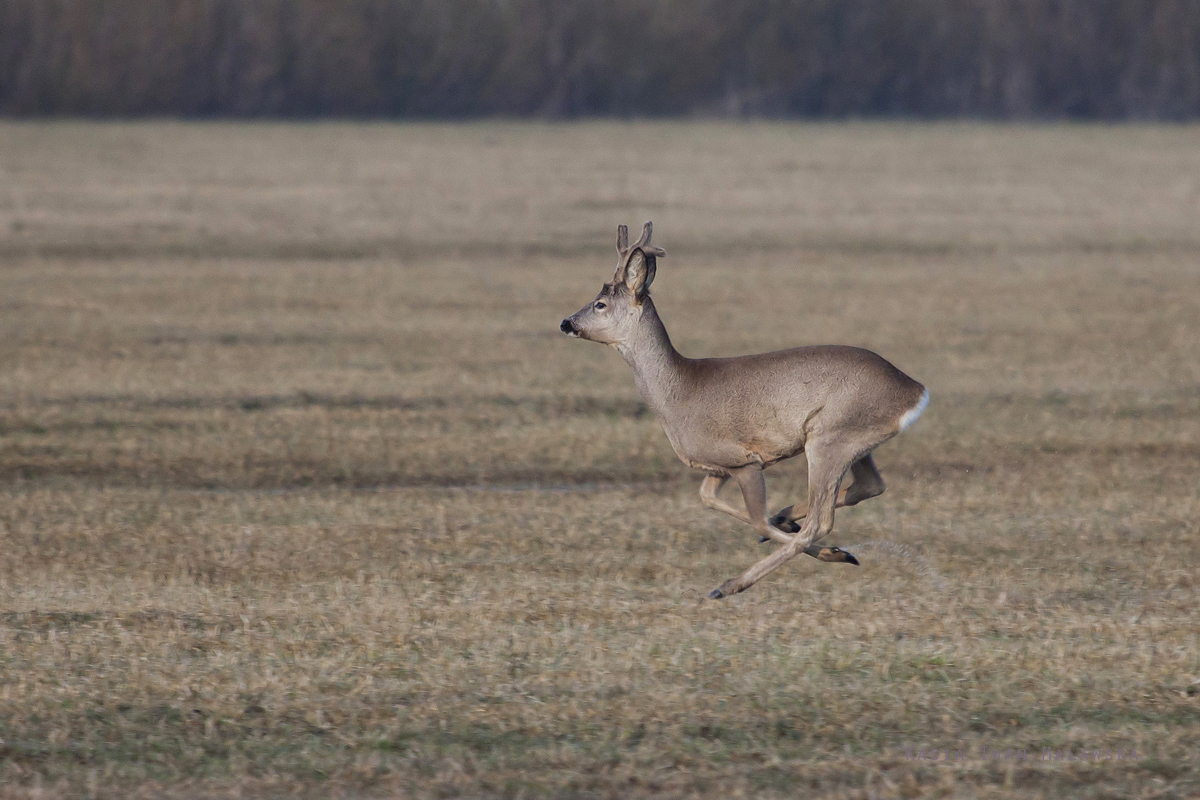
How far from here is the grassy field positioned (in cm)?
660

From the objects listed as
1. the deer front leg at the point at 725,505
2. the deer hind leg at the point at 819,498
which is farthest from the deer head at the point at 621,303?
the deer hind leg at the point at 819,498

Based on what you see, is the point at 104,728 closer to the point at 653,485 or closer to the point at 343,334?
the point at 653,485

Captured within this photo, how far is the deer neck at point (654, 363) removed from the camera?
835 centimetres

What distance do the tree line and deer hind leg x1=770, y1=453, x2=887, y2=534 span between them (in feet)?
264

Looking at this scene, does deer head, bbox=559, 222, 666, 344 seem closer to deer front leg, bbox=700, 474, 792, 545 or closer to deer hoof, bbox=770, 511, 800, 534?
deer front leg, bbox=700, 474, 792, 545

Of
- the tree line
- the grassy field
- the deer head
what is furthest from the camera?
the tree line

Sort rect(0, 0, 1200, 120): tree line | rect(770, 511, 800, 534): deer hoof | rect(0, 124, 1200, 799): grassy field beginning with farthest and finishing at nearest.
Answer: rect(0, 0, 1200, 120): tree line
rect(770, 511, 800, 534): deer hoof
rect(0, 124, 1200, 799): grassy field

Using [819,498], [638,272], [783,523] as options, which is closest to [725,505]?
[783,523]

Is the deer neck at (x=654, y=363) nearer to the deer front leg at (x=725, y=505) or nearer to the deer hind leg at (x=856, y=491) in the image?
the deer front leg at (x=725, y=505)

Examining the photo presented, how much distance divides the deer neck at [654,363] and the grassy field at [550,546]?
0.92 meters

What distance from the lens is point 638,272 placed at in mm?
8258

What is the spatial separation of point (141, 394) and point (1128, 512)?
785cm

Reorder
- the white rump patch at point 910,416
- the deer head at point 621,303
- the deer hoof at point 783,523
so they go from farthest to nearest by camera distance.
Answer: the deer hoof at point 783,523, the deer head at point 621,303, the white rump patch at point 910,416

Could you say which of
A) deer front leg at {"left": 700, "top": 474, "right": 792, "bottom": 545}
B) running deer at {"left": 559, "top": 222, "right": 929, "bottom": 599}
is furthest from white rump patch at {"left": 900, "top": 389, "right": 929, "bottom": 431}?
deer front leg at {"left": 700, "top": 474, "right": 792, "bottom": 545}
